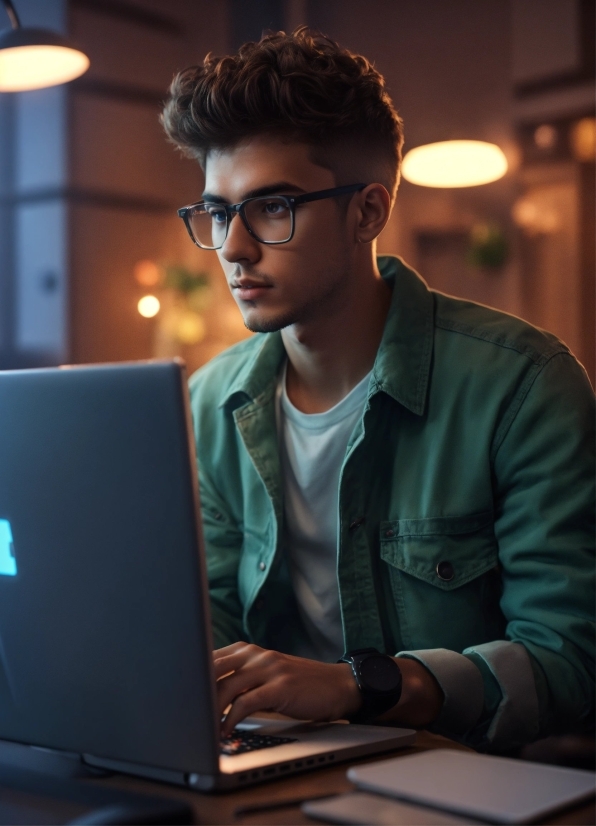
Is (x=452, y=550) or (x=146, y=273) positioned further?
(x=146, y=273)

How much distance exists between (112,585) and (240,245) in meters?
0.69

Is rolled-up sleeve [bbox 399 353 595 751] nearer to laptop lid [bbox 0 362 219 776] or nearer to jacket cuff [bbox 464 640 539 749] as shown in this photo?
jacket cuff [bbox 464 640 539 749]

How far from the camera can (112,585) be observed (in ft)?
2.48

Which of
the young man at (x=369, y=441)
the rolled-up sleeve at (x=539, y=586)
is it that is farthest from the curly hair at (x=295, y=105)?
the rolled-up sleeve at (x=539, y=586)

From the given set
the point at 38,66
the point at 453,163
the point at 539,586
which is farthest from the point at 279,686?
the point at 453,163

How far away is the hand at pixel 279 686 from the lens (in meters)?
0.88

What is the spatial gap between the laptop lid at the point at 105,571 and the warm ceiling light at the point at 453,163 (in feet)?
12.8

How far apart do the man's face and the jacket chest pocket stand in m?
0.35

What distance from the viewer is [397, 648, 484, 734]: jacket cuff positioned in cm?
106

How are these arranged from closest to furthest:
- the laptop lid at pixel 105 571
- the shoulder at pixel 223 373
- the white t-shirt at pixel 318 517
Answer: the laptop lid at pixel 105 571 < the white t-shirt at pixel 318 517 < the shoulder at pixel 223 373

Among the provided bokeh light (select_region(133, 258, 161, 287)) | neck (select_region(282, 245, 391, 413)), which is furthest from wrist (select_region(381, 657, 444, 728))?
bokeh light (select_region(133, 258, 161, 287))

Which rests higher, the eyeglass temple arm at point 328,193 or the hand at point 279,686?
the eyeglass temple arm at point 328,193

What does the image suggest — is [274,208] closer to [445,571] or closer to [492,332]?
[492,332]

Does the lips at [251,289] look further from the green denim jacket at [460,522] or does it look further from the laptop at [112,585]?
the laptop at [112,585]
